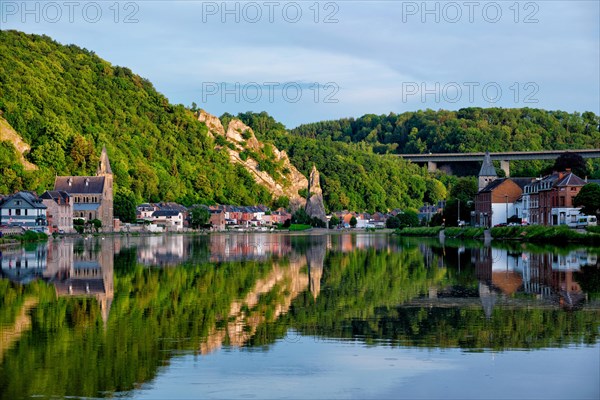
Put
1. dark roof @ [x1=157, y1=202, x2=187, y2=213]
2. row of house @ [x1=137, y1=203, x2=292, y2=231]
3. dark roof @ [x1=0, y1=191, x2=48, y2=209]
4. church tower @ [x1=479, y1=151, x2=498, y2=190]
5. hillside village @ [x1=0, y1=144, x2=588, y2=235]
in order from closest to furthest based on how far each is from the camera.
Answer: hillside village @ [x1=0, y1=144, x2=588, y2=235] → dark roof @ [x1=0, y1=191, x2=48, y2=209] → church tower @ [x1=479, y1=151, x2=498, y2=190] → row of house @ [x1=137, y1=203, x2=292, y2=231] → dark roof @ [x1=157, y1=202, x2=187, y2=213]

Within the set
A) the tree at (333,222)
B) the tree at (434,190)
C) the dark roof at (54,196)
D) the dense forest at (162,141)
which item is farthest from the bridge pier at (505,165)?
the dark roof at (54,196)

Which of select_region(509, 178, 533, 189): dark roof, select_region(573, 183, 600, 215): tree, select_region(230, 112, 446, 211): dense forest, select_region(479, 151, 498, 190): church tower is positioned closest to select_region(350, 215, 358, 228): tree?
select_region(230, 112, 446, 211): dense forest

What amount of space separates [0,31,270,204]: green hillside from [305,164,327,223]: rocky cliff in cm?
895

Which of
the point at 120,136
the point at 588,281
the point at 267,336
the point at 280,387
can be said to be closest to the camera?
the point at 280,387

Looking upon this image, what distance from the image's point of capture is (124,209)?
383ft

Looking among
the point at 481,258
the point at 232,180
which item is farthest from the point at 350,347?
the point at 232,180

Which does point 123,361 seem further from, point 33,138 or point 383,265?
point 33,138

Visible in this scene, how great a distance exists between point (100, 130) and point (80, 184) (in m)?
25.7

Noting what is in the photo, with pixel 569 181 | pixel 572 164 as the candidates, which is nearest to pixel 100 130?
pixel 572 164

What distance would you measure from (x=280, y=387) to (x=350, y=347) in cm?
309

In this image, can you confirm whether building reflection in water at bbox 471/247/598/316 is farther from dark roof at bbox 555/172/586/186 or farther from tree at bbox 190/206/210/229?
tree at bbox 190/206/210/229

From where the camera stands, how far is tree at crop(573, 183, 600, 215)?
62.4 metres

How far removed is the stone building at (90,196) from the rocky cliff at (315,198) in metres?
62.5

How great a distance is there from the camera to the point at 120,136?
14350 centimetres
